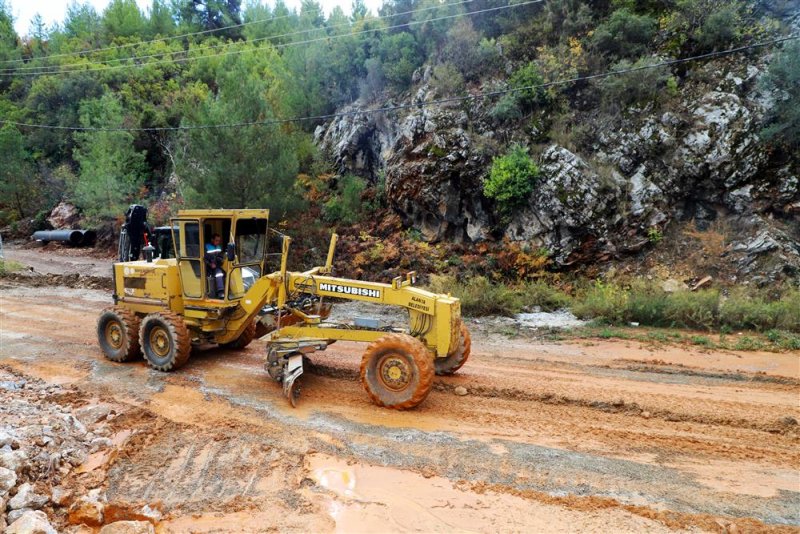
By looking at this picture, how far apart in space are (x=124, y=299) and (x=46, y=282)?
9845 mm

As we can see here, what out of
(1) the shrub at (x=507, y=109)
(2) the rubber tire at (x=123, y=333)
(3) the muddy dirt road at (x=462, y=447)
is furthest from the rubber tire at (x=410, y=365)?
(1) the shrub at (x=507, y=109)

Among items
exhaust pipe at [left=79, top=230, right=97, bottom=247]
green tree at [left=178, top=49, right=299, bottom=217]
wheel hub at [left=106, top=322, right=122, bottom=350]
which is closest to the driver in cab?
wheel hub at [left=106, top=322, right=122, bottom=350]

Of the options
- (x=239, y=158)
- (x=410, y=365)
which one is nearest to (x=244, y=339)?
(x=410, y=365)

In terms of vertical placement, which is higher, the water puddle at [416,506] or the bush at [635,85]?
the bush at [635,85]

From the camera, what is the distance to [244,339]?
9.49 meters

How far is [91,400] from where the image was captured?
283 inches

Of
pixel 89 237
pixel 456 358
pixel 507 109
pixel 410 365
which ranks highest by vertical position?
pixel 507 109

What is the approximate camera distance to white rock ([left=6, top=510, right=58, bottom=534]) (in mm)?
3945

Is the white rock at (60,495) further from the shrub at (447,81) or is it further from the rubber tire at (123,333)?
the shrub at (447,81)

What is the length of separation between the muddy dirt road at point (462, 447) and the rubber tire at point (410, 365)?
20cm

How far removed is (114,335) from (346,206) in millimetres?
10077

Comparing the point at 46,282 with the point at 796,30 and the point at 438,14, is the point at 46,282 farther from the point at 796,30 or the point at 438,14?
the point at 796,30

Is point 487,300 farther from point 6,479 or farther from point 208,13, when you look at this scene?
point 208,13

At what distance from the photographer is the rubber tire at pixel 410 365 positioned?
642 cm
